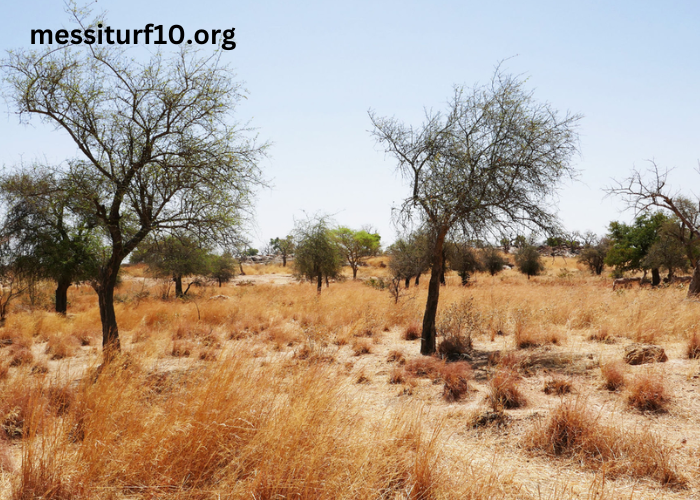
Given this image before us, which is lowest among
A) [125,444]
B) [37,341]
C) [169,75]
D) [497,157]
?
[37,341]

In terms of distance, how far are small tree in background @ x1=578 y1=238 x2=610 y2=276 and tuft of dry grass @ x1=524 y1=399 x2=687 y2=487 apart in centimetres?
4821

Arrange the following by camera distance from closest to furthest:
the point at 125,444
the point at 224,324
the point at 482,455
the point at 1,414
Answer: the point at 125,444 → the point at 482,455 → the point at 1,414 → the point at 224,324

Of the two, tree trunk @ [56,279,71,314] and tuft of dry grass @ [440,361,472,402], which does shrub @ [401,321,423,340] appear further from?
tree trunk @ [56,279,71,314]

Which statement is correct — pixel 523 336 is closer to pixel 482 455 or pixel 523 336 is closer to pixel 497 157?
pixel 497 157

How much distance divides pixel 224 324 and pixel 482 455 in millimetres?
11713

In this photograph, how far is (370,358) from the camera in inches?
391

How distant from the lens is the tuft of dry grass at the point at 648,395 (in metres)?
5.52

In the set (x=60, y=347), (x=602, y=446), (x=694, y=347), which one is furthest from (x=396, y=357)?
(x=60, y=347)

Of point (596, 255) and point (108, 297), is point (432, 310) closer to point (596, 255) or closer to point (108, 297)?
point (108, 297)

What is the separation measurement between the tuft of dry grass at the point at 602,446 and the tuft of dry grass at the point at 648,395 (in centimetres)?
123

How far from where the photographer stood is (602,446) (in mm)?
4277

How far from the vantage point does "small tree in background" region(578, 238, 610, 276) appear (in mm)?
46906

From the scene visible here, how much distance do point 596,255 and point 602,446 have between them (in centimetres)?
5030

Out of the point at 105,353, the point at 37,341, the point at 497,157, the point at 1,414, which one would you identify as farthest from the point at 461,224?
the point at 37,341
